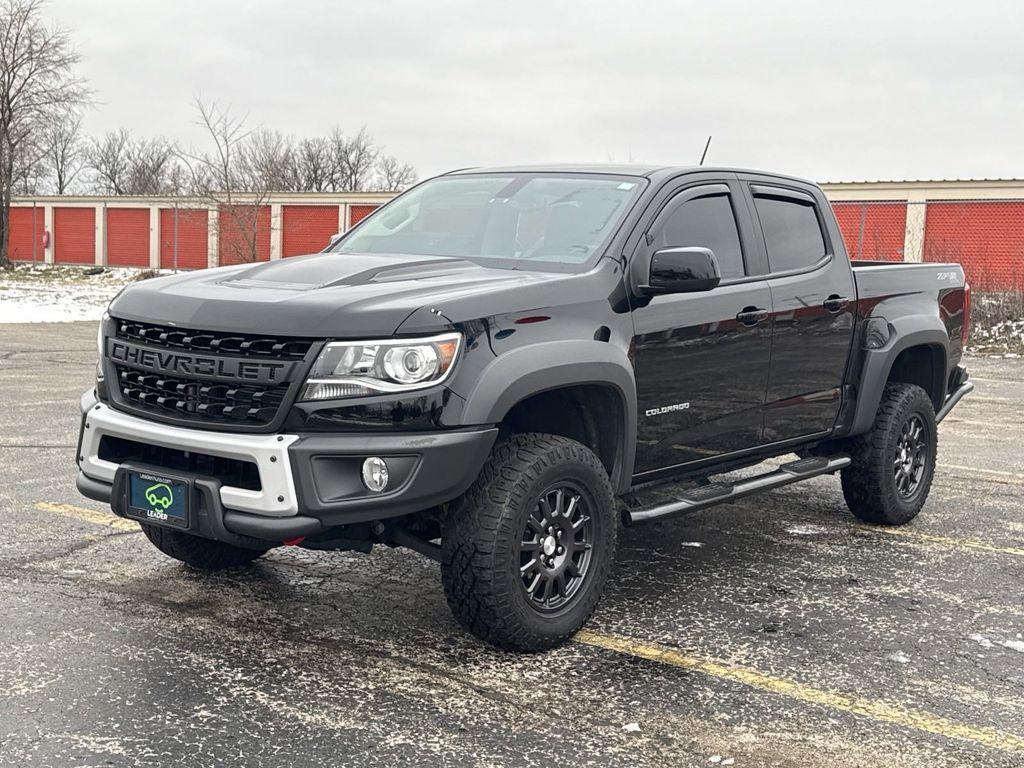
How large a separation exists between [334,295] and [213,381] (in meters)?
0.52

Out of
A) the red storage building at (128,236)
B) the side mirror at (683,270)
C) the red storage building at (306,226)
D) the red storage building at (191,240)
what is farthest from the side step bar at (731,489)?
the red storage building at (128,236)

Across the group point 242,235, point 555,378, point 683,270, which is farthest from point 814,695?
point 242,235

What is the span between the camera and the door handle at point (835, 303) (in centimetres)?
599

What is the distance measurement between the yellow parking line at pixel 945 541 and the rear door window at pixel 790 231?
5.36ft

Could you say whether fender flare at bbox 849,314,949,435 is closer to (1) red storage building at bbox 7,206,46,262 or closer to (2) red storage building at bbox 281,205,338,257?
(2) red storage building at bbox 281,205,338,257

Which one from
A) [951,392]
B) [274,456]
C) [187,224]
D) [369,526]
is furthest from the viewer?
[187,224]

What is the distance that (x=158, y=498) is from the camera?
4191 millimetres

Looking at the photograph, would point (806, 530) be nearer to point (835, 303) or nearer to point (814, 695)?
point (835, 303)

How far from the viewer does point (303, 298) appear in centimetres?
413

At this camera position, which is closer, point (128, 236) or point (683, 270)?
point (683, 270)

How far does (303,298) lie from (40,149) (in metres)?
49.6

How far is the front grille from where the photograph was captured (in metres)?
4.02

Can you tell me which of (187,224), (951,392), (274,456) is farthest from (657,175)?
(187,224)

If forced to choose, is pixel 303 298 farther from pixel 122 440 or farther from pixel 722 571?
pixel 722 571
